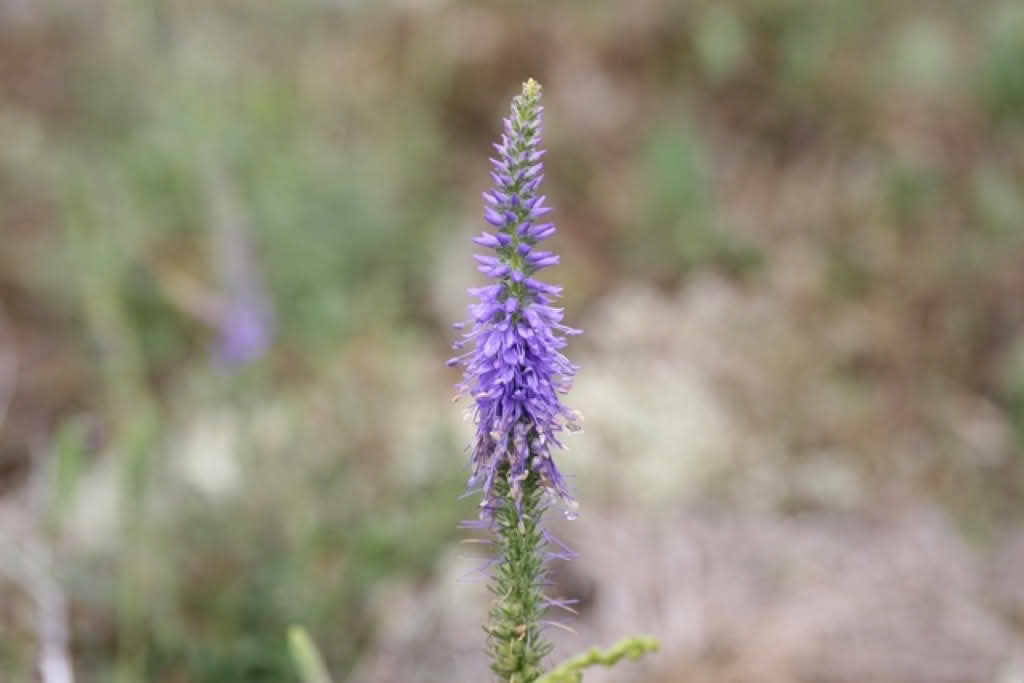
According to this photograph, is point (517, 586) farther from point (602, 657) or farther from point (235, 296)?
point (235, 296)

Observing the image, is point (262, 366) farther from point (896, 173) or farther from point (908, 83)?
point (908, 83)

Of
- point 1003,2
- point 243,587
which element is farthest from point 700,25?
point 243,587

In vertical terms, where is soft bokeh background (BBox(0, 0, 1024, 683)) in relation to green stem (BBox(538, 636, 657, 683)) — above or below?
above

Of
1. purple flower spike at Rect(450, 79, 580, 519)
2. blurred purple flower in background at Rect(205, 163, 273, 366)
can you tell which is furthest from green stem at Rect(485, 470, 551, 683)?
blurred purple flower in background at Rect(205, 163, 273, 366)

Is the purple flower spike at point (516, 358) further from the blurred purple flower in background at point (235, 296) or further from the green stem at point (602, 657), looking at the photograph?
the blurred purple flower in background at point (235, 296)

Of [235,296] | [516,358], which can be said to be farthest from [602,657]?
[235,296]

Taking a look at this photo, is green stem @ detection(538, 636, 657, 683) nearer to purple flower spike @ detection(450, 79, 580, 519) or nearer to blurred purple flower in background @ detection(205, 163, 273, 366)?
purple flower spike @ detection(450, 79, 580, 519)
